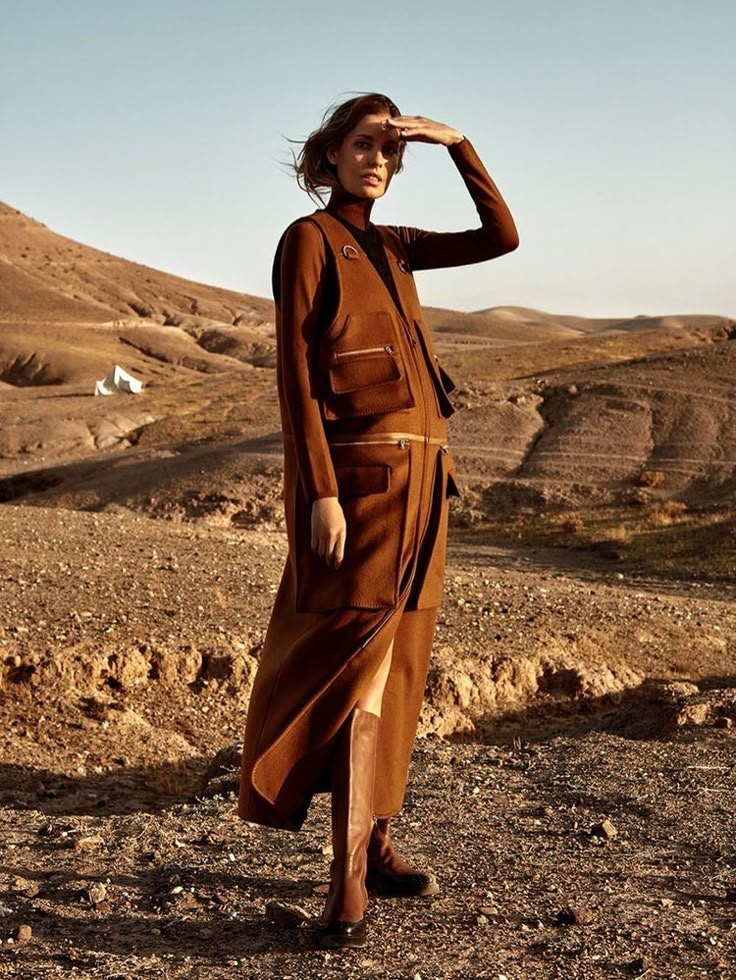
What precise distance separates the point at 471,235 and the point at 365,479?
875 mm

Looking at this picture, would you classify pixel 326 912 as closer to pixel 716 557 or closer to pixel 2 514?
pixel 2 514

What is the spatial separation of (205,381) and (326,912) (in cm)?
4042

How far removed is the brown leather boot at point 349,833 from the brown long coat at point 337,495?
54 mm

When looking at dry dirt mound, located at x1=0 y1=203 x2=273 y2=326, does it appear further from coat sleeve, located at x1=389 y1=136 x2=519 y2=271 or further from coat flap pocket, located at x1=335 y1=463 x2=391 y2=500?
coat flap pocket, located at x1=335 y1=463 x2=391 y2=500

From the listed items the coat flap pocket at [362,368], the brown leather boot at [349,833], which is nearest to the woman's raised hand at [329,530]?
the coat flap pocket at [362,368]

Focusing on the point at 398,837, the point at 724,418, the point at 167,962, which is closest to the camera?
the point at 167,962

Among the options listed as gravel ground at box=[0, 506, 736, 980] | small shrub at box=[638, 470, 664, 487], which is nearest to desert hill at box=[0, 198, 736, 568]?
small shrub at box=[638, 470, 664, 487]

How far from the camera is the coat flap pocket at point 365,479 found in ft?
11.1

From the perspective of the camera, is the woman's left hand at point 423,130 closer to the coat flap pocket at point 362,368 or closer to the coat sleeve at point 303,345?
the coat sleeve at point 303,345

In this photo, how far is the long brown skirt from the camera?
3336 mm

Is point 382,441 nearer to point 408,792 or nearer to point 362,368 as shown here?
point 362,368

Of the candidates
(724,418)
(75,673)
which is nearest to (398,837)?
(75,673)

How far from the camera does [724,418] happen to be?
2116 cm

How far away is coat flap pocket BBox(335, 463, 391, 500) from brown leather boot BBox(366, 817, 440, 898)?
1.00 m
